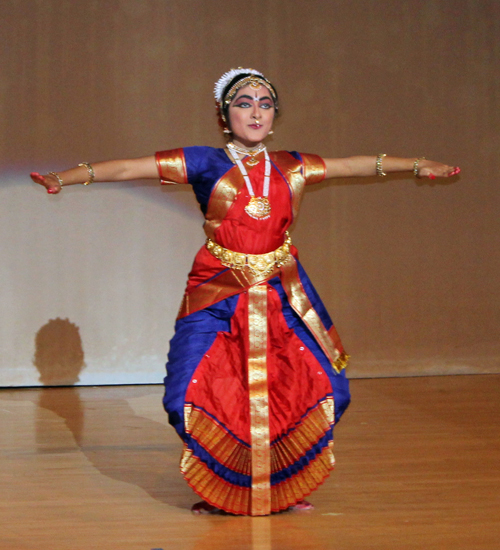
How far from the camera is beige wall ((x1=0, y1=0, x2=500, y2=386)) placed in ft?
17.0

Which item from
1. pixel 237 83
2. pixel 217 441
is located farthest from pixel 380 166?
pixel 217 441

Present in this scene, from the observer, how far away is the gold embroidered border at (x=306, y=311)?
272 centimetres

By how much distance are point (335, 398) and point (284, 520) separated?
417 millimetres

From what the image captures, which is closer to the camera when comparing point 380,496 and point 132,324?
point 380,496

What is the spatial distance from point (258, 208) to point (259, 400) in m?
0.64

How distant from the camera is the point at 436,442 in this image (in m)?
3.58

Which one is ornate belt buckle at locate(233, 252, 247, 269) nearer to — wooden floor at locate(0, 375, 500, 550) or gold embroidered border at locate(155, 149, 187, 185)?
gold embroidered border at locate(155, 149, 187, 185)

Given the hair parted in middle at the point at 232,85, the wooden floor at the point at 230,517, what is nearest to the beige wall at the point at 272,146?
the wooden floor at the point at 230,517

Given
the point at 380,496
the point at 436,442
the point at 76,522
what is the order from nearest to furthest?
1. the point at 76,522
2. the point at 380,496
3. the point at 436,442

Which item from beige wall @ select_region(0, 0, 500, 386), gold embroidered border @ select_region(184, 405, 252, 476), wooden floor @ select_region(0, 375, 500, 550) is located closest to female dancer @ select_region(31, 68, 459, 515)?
gold embroidered border @ select_region(184, 405, 252, 476)

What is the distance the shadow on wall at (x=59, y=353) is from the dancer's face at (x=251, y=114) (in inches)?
113

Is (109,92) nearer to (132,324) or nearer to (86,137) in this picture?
(86,137)

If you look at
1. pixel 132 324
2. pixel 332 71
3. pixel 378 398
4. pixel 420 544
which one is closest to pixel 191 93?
pixel 332 71

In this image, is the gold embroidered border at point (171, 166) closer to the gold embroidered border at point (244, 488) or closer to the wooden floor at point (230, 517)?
the gold embroidered border at point (244, 488)
